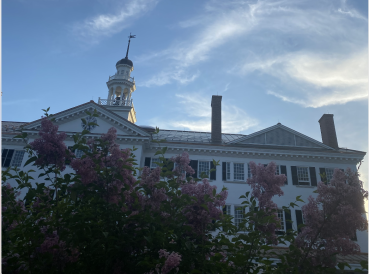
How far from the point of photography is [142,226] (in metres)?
4.05

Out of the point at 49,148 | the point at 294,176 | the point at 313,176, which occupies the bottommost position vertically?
the point at 49,148

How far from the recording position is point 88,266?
3938 mm

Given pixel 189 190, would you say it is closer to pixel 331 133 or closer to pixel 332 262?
pixel 332 262

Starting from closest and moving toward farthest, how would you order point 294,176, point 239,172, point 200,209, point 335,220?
1. point 335,220
2. point 200,209
3. point 294,176
4. point 239,172

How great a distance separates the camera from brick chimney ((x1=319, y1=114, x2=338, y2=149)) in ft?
87.0

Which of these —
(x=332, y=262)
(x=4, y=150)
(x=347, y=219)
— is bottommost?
(x=332, y=262)

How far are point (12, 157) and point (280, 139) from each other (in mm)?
24402

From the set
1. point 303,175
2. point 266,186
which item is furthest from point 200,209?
point 303,175

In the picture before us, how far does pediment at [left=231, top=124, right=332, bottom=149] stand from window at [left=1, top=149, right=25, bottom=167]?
63.1 ft

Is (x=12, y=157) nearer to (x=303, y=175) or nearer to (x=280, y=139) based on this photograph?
(x=280, y=139)

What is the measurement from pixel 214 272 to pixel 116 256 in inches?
57.2

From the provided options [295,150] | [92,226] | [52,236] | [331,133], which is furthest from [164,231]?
[331,133]

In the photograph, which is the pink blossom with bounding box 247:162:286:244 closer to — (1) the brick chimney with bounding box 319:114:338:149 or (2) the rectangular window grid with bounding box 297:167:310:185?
(2) the rectangular window grid with bounding box 297:167:310:185

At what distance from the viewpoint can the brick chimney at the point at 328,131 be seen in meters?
26.5
